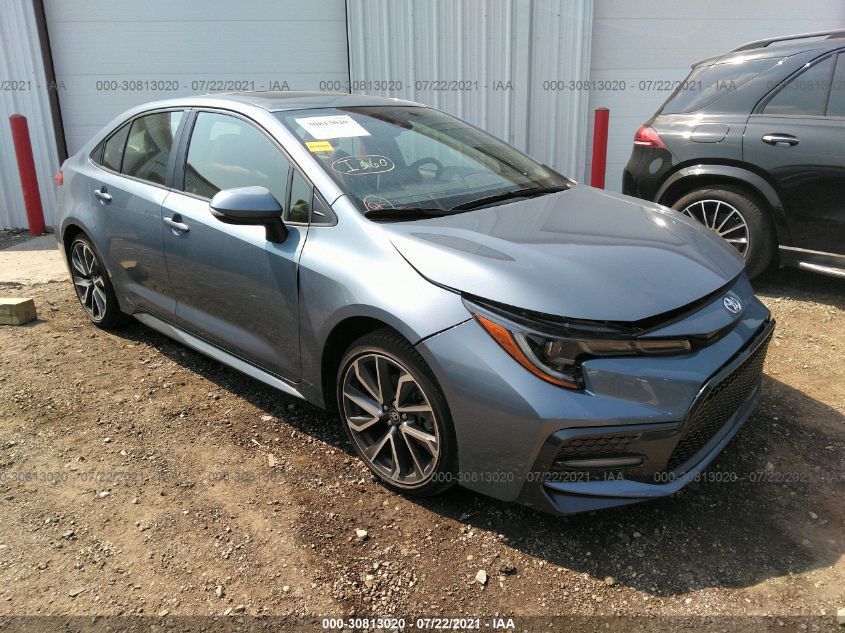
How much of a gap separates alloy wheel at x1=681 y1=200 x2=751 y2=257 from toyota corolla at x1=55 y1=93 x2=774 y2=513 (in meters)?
1.94

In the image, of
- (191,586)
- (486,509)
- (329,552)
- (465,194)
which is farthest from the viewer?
(465,194)

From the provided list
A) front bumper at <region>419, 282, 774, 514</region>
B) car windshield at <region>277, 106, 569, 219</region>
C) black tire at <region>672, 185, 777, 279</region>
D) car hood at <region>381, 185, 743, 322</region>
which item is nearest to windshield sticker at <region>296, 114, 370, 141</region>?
car windshield at <region>277, 106, 569, 219</region>

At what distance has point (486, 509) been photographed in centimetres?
266

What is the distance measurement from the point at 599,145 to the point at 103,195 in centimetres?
559

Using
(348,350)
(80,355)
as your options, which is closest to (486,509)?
(348,350)

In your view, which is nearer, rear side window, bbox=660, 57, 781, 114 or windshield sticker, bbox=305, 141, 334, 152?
windshield sticker, bbox=305, 141, 334, 152

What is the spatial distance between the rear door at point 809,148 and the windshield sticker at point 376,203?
3233mm

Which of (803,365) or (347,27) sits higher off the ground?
(347,27)

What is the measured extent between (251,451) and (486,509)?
1.16m

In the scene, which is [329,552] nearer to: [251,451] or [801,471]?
[251,451]

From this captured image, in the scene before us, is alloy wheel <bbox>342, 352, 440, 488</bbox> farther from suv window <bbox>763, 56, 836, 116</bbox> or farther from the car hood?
suv window <bbox>763, 56, 836, 116</bbox>

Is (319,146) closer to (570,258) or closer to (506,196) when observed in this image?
(506,196)

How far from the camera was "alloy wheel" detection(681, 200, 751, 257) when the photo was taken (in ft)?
16.0

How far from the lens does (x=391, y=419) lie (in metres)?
2.67
